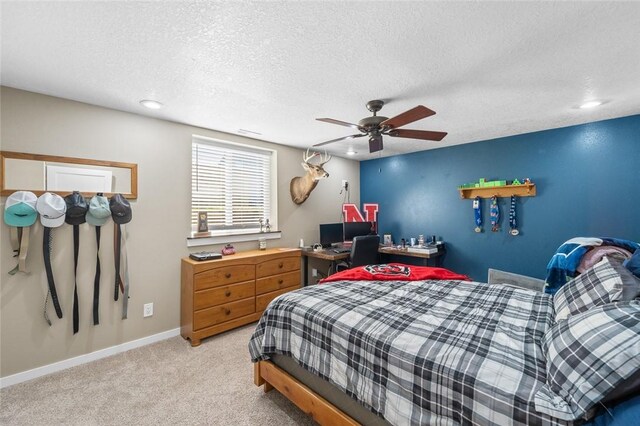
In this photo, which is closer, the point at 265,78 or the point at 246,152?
the point at 265,78

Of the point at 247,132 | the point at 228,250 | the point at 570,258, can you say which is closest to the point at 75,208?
the point at 228,250

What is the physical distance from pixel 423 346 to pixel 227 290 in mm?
2351

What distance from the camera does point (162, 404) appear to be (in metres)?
1.94

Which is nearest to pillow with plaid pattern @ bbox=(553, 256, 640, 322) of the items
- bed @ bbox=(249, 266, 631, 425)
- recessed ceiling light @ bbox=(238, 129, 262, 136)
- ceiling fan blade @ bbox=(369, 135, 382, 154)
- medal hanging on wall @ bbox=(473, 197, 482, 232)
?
bed @ bbox=(249, 266, 631, 425)

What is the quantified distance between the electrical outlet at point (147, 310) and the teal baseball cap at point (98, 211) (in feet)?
3.15

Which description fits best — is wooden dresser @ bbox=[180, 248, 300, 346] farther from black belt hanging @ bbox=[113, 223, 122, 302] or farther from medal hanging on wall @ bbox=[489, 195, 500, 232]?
medal hanging on wall @ bbox=[489, 195, 500, 232]

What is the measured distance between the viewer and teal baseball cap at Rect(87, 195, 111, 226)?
8.09 feet

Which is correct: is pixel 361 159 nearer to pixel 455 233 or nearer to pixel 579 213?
pixel 455 233

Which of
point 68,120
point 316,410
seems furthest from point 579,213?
point 68,120

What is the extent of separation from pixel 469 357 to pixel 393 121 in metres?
1.72

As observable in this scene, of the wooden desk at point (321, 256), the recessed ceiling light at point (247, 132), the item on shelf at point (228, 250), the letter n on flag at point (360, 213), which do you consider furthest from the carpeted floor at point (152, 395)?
the letter n on flag at point (360, 213)

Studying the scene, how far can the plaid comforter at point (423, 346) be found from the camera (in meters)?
1.08

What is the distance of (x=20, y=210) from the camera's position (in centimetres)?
212

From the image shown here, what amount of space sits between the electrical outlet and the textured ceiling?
201cm
